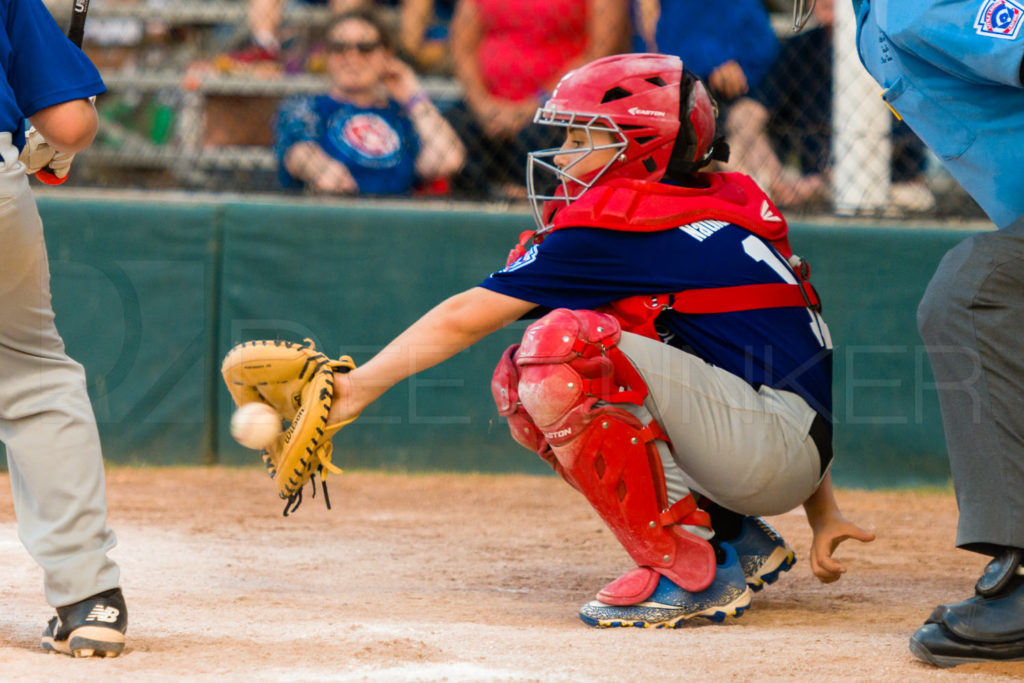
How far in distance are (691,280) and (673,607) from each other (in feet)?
2.60

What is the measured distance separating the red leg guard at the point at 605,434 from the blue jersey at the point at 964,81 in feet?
2.81

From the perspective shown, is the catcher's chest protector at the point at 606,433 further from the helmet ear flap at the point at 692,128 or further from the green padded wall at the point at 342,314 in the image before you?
the green padded wall at the point at 342,314

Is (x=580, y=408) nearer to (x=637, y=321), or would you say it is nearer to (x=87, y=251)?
(x=637, y=321)

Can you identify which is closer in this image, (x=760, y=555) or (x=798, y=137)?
(x=760, y=555)

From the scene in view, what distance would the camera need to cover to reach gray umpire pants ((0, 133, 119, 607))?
253 centimetres

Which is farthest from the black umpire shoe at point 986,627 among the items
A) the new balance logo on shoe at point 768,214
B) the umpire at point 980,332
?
the new balance logo on shoe at point 768,214

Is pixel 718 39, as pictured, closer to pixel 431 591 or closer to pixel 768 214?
pixel 768 214

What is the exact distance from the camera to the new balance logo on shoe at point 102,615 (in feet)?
8.27

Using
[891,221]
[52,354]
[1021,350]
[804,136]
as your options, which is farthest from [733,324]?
[804,136]

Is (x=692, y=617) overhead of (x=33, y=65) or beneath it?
beneath

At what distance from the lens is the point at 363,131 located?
566cm

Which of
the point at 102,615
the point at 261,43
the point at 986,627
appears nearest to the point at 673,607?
the point at 986,627

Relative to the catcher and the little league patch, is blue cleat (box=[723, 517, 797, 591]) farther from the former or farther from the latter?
the little league patch

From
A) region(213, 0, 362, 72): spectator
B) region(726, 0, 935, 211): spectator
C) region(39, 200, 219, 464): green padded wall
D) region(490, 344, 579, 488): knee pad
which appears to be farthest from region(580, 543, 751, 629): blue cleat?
region(213, 0, 362, 72): spectator
